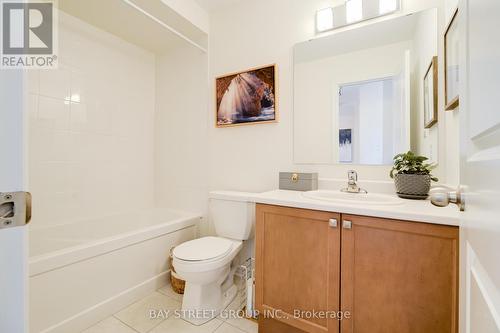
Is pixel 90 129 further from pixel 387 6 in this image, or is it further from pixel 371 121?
pixel 387 6

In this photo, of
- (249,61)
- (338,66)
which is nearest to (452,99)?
(338,66)

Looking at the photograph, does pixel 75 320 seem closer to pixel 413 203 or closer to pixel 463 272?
pixel 463 272

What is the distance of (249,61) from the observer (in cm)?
203

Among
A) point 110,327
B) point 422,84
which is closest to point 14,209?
point 110,327

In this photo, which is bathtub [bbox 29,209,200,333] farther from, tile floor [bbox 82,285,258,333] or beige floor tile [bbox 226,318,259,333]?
beige floor tile [bbox 226,318,259,333]

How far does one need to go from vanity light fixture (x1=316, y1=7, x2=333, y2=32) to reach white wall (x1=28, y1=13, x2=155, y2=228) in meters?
1.93

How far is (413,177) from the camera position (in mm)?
1276

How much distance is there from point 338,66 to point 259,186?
43.6 inches

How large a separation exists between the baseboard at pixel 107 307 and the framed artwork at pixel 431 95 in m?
2.27

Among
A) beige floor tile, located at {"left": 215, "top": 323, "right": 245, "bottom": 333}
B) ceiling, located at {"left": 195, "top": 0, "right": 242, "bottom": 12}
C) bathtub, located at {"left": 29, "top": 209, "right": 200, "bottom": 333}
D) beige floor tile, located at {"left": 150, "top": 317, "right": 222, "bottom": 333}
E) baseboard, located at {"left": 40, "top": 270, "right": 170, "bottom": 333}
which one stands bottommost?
beige floor tile, located at {"left": 215, "top": 323, "right": 245, "bottom": 333}

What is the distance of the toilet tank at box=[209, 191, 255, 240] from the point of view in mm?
1781

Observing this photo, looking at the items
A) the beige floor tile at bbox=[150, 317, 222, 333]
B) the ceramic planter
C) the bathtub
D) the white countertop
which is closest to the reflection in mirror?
the ceramic planter

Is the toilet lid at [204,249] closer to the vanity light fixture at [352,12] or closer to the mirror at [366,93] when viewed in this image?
the mirror at [366,93]

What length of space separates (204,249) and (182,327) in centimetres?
49
